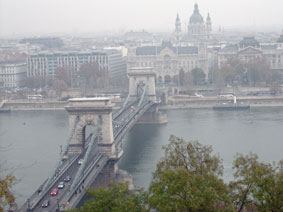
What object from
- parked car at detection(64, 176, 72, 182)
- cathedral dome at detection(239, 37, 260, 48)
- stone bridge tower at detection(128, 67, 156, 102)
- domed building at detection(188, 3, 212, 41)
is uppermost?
domed building at detection(188, 3, 212, 41)

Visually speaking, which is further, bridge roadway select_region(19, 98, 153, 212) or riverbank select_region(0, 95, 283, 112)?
riverbank select_region(0, 95, 283, 112)

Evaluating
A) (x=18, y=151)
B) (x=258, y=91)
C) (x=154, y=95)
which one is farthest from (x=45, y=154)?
(x=258, y=91)

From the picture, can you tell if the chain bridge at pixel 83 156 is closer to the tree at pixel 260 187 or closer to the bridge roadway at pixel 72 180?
the bridge roadway at pixel 72 180

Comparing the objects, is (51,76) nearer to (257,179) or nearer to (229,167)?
(229,167)

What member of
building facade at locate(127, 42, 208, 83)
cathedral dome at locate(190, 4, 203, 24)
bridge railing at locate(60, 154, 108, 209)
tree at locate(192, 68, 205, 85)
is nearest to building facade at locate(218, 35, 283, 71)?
building facade at locate(127, 42, 208, 83)

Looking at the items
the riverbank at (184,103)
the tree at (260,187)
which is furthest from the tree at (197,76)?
the tree at (260,187)

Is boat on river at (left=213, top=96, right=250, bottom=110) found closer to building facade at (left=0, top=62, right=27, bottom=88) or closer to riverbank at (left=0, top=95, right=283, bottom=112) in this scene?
riverbank at (left=0, top=95, right=283, bottom=112)
